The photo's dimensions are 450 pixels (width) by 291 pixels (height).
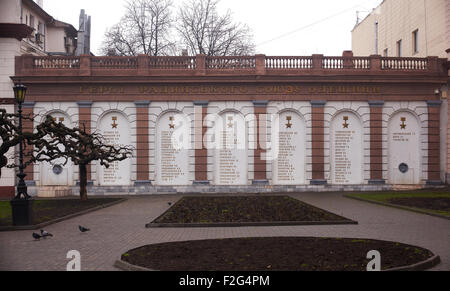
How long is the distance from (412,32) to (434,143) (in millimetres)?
11714

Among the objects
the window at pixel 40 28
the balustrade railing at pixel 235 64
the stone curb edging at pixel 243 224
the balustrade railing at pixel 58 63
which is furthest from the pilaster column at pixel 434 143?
the window at pixel 40 28

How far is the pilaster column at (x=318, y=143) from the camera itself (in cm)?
2980

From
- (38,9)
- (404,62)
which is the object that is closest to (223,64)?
(404,62)

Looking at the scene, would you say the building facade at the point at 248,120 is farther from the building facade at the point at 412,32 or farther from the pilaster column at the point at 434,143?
the building facade at the point at 412,32

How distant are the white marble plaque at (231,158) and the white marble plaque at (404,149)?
9629mm

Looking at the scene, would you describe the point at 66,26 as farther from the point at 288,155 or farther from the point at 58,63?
the point at 288,155

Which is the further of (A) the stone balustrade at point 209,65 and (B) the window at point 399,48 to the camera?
(B) the window at point 399,48

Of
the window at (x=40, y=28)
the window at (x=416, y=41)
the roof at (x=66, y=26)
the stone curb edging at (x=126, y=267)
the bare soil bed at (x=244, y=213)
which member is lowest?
the bare soil bed at (x=244, y=213)

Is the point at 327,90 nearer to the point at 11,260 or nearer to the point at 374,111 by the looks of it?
the point at 374,111

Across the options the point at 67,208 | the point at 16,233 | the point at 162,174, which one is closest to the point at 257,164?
the point at 162,174

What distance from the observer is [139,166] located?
29750 mm
